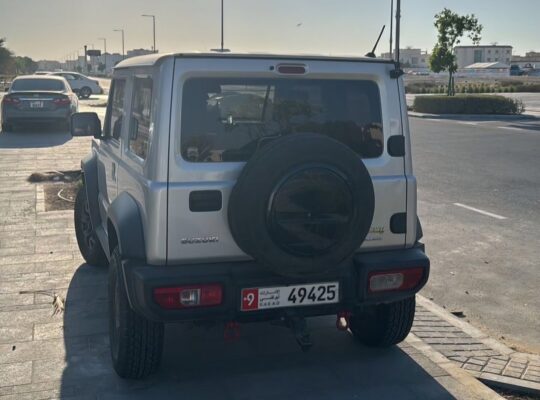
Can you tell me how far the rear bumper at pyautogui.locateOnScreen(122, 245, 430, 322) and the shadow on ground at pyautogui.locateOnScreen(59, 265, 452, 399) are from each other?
0.52 m

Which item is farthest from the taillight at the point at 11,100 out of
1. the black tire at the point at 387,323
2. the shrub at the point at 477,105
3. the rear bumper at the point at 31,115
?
the shrub at the point at 477,105

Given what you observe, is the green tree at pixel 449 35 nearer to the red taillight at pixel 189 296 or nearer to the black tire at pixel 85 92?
the black tire at pixel 85 92

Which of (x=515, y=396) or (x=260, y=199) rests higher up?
(x=260, y=199)

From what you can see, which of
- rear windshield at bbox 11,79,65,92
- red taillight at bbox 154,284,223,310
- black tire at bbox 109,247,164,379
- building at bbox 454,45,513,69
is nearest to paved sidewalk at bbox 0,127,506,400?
black tire at bbox 109,247,164,379

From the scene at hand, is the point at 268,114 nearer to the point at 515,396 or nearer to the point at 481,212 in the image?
the point at 515,396

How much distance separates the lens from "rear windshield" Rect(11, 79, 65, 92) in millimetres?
20547

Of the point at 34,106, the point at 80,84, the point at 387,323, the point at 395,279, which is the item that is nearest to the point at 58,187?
the point at 387,323

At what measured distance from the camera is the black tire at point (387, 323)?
4801 millimetres

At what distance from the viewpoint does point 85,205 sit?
6.81 m

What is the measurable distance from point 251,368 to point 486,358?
1.59 metres

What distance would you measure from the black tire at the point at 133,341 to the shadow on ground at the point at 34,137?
13497 millimetres

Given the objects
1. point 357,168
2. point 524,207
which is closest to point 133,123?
point 357,168

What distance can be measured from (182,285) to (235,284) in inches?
11.8

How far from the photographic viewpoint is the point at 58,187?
11.3 meters
